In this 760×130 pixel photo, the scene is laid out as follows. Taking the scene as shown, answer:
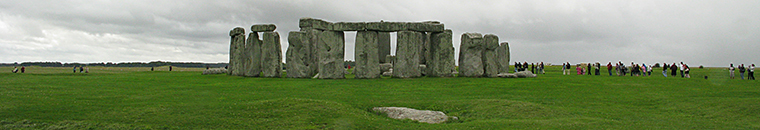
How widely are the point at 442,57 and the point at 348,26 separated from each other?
6.11 metres

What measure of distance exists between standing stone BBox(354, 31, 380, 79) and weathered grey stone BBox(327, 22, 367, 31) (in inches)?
11.7

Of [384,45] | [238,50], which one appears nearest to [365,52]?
A: [238,50]

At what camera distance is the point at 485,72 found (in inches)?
1051

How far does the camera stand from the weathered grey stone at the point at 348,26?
2378 centimetres

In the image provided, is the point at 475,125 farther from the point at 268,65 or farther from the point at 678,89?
the point at 268,65

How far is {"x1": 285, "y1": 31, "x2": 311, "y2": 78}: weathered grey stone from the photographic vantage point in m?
24.8

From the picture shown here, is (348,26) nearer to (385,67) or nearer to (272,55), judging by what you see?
(272,55)

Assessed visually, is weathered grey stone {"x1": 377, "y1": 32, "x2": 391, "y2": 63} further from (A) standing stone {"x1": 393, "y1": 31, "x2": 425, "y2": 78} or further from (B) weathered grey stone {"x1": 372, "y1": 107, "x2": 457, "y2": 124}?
(B) weathered grey stone {"x1": 372, "y1": 107, "x2": 457, "y2": 124}

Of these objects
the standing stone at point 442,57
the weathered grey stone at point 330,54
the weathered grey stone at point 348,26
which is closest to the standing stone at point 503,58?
the standing stone at point 442,57

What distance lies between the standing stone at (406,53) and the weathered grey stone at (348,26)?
2.16 metres

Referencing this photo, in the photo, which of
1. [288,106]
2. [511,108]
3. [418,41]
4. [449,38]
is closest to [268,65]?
[418,41]

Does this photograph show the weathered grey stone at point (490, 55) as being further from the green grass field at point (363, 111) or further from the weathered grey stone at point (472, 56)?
the green grass field at point (363, 111)

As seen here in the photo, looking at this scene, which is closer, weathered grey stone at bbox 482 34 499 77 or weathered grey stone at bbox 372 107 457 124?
weathered grey stone at bbox 372 107 457 124

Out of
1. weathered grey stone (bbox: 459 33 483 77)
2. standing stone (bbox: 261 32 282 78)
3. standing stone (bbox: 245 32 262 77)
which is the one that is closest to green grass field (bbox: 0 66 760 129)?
standing stone (bbox: 261 32 282 78)
